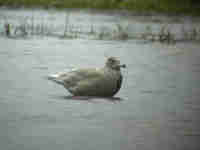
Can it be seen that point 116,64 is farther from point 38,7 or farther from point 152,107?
point 38,7

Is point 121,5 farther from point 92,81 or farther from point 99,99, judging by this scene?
point 92,81

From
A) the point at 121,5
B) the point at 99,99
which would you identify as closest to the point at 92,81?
the point at 99,99

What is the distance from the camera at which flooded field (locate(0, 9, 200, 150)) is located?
21.4 feet

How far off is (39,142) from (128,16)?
18285 millimetres

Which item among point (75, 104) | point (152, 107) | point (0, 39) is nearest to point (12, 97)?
point (75, 104)

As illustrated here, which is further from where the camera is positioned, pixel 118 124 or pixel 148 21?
pixel 148 21

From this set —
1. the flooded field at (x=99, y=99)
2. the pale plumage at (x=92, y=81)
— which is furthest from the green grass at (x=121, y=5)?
the pale plumage at (x=92, y=81)

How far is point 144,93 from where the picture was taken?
9.34 m

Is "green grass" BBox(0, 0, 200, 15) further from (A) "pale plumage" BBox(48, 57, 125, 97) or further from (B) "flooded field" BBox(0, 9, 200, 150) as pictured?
(A) "pale plumage" BBox(48, 57, 125, 97)

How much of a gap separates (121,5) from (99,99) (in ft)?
67.0

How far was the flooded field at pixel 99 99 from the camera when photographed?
6516 millimetres

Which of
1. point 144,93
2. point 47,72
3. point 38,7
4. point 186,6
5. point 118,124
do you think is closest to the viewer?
point 118,124

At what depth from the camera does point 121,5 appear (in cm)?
2861

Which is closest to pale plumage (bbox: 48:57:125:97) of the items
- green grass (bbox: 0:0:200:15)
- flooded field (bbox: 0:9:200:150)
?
flooded field (bbox: 0:9:200:150)
